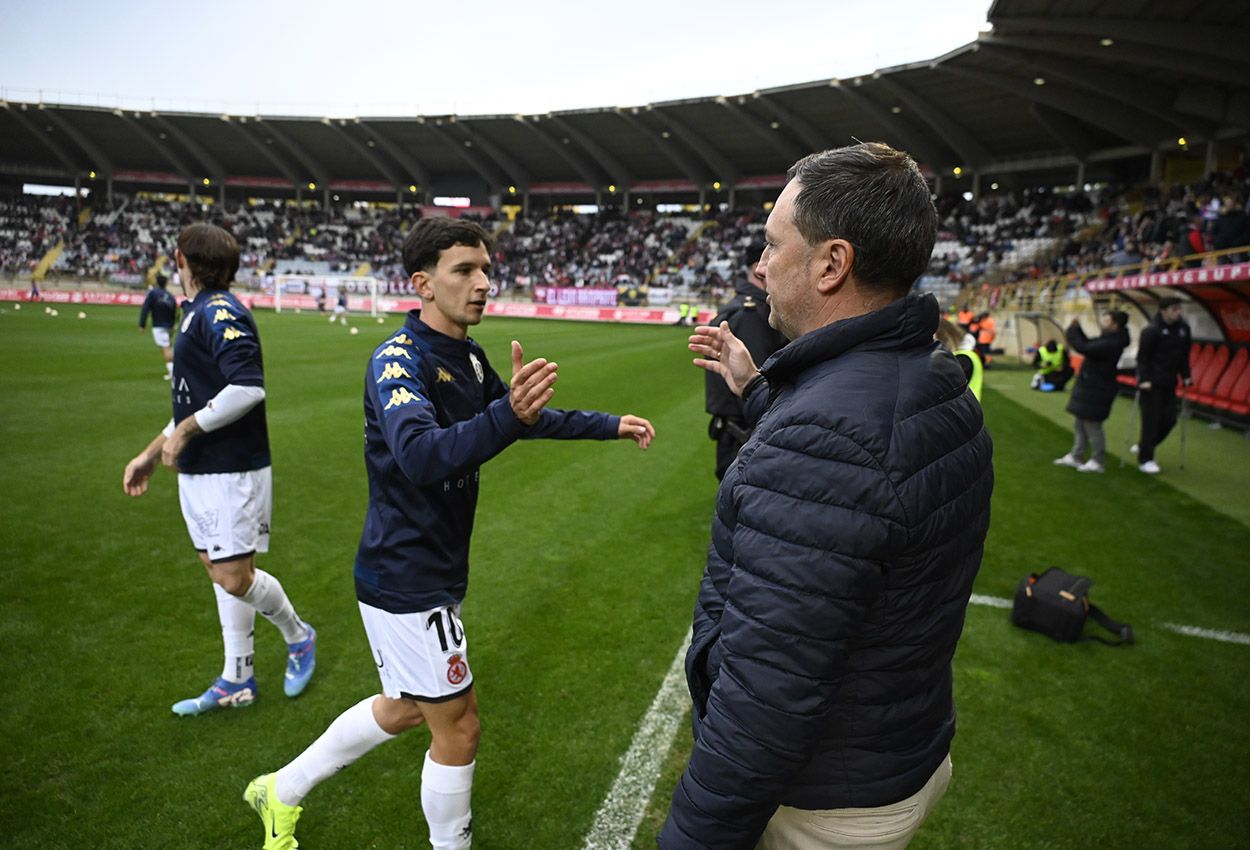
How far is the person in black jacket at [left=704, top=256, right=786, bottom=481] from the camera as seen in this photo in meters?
4.93

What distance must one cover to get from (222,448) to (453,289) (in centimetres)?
177

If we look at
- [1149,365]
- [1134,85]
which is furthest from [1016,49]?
[1149,365]

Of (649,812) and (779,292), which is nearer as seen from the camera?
(779,292)

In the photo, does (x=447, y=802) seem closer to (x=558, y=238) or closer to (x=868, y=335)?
(x=868, y=335)

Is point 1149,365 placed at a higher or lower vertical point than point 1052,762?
higher

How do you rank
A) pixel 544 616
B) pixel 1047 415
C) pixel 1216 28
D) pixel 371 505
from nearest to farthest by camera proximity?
pixel 371 505 → pixel 544 616 → pixel 1047 415 → pixel 1216 28

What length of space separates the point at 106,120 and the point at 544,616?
6190cm

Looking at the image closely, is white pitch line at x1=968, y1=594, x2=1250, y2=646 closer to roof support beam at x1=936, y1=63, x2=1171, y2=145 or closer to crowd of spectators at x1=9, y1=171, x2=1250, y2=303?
roof support beam at x1=936, y1=63, x2=1171, y2=145

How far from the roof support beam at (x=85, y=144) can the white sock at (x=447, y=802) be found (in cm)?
6362

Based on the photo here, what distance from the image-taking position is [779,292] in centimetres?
154

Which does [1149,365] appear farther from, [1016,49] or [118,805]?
[1016,49]

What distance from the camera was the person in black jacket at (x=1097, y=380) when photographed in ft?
28.7

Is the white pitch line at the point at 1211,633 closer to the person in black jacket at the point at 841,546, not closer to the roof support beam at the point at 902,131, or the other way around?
the person in black jacket at the point at 841,546

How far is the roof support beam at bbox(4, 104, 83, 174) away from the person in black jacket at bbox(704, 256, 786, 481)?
62360 millimetres
